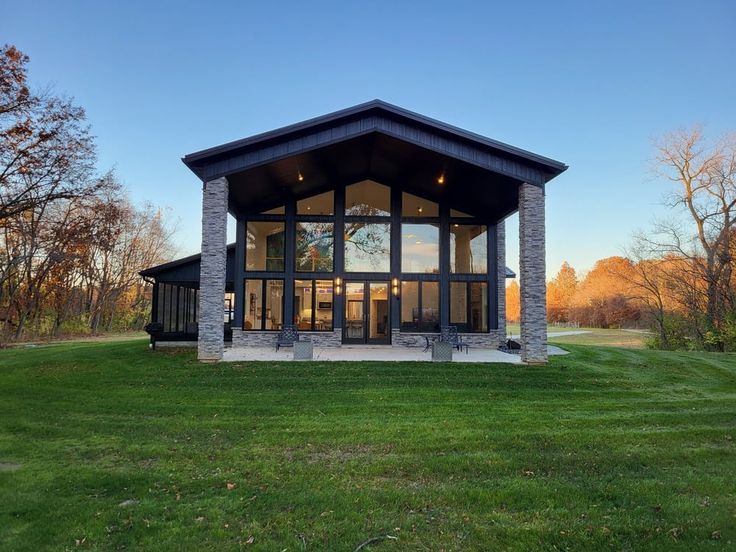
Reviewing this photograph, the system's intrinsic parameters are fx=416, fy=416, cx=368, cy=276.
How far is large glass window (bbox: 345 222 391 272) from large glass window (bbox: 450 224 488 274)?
2.40m

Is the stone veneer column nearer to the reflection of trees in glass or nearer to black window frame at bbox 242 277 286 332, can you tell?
the reflection of trees in glass

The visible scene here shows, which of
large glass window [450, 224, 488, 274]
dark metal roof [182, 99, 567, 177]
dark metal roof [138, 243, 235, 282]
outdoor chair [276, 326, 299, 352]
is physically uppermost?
dark metal roof [182, 99, 567, 177]

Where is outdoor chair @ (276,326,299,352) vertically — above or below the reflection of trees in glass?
below

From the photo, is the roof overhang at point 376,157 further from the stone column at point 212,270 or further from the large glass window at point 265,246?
the large glass window at point 265,246

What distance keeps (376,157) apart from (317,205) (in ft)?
10.1

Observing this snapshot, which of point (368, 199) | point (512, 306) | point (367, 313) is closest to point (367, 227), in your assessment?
point (368, 199)

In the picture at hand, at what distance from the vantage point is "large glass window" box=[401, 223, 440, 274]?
15156 millimetres

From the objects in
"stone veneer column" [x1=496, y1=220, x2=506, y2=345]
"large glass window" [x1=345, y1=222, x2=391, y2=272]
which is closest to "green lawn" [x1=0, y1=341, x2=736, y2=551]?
"stone veneer column" [x1=496, y1=220, x2=506, y2=345]

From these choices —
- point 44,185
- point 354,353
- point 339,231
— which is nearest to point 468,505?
point 354,353

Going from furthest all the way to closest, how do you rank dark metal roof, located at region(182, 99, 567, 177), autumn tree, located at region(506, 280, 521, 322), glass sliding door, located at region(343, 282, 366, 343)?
1. autumn tree, located at region(506, 280, 521, 322)
2. glass sliding door, located at region(343, 282, 366, 343)
3. dark metal roof, located at region(182, 99, 567, 177)

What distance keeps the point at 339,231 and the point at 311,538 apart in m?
12.6

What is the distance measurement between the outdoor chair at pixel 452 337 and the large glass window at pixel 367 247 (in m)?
2.95

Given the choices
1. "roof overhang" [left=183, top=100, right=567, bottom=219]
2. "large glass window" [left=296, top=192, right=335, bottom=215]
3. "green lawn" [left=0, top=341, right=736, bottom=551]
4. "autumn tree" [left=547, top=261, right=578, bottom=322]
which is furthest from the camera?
"autumn tree" [left=547, top=261, right=578, bottom=322]

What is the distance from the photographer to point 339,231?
49.4ft
